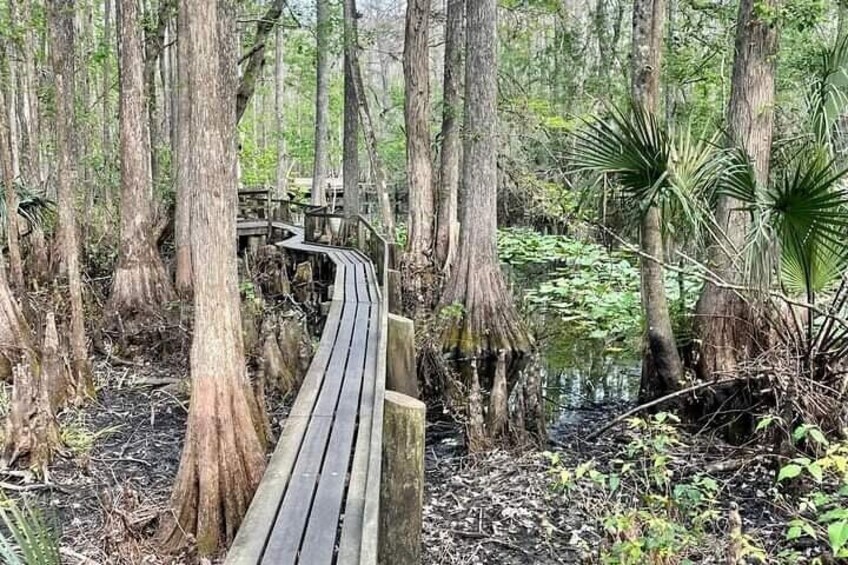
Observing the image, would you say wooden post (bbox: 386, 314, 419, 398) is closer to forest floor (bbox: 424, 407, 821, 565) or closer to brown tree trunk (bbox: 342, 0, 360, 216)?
forest floor (bbox: 424, 407, 821, 565)

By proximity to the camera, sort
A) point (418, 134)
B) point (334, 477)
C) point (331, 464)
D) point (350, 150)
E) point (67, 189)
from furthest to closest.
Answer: point (350, 150), point (418, 134), point (67, 189), point (331, 464), point (334, 477)

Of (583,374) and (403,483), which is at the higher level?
(403,483)

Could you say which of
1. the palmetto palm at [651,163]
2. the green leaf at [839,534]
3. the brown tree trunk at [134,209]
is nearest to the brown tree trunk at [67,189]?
the brown tree trunk at [134,209]

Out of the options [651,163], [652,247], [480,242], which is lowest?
[480,242]

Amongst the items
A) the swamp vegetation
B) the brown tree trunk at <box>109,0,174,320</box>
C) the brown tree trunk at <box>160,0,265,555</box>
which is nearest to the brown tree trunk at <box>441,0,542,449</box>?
the swamp vegetation

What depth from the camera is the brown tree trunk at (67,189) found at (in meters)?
6.91

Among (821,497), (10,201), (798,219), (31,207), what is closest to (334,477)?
(821,497)

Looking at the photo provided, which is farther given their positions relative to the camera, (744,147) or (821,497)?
(744,147)

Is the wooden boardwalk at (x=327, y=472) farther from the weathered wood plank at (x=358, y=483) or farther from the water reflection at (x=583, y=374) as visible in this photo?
the water reflection at (x=583, y=374)

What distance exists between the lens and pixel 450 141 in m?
12.9

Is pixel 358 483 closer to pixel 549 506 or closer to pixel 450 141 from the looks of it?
pixel 549 506

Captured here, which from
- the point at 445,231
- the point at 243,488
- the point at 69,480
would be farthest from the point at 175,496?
the point at 445,231

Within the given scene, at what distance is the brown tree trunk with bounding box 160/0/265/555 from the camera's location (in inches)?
168

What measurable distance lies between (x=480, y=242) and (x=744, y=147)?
3.91 meters
